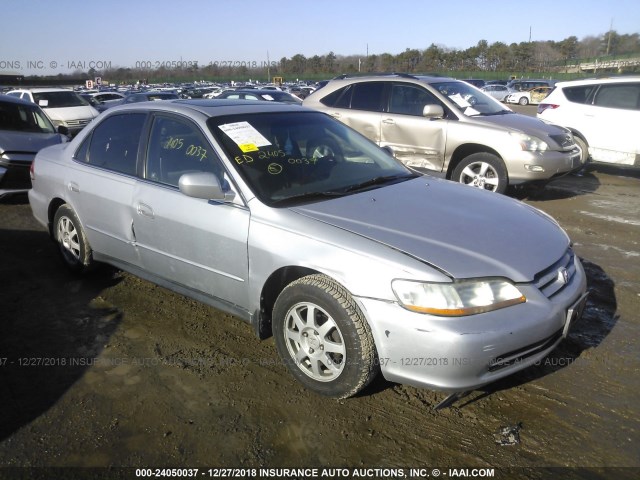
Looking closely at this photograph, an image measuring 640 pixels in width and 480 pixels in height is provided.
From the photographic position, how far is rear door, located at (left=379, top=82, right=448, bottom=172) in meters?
7.36

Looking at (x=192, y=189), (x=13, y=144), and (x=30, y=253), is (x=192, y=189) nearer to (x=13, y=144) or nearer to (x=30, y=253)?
(x=30, y=253)

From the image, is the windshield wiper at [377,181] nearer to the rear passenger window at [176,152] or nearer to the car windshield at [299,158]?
the car windshield at [299,158]

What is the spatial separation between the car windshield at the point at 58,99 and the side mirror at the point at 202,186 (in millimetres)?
14037

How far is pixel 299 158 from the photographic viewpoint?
361 cm

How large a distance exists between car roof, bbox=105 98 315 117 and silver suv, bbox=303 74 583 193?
306cm

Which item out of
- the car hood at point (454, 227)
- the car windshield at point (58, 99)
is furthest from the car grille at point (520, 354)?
the car windshield at point (58, 99)

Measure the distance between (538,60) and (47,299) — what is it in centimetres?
7916

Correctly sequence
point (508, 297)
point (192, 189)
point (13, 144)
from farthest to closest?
point (13, 144), point (192, 189), point (508, 297)

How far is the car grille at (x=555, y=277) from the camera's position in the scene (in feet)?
9.11

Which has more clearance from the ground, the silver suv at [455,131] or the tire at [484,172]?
the silver suv at [455,131]

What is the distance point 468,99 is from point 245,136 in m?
5.10

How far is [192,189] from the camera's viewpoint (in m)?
3.15

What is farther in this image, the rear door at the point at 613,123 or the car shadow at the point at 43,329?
the rear door at the point at 613,123

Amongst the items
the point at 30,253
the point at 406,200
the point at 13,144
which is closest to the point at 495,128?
the point at 406,200
